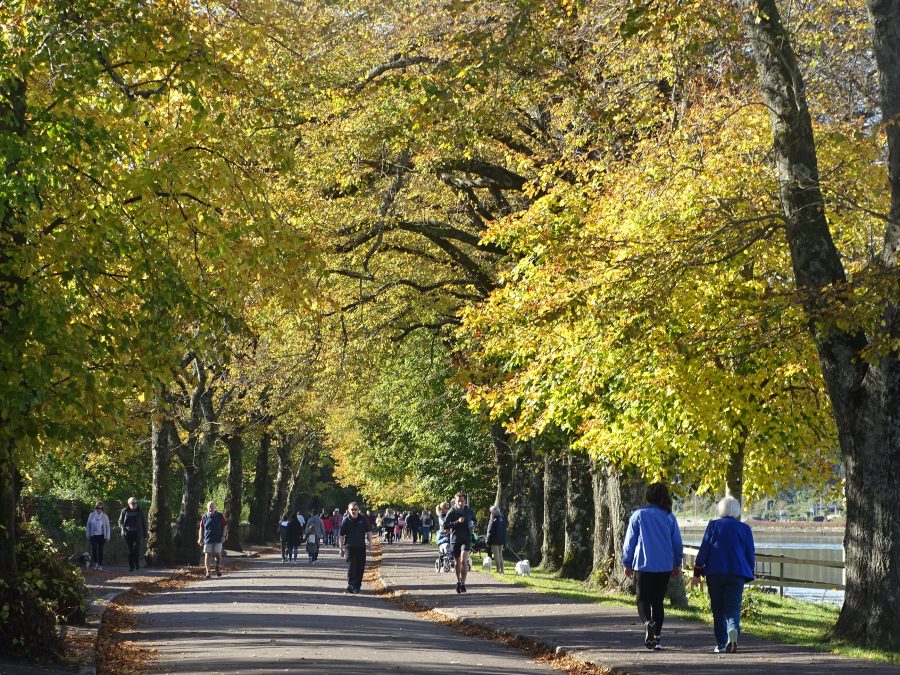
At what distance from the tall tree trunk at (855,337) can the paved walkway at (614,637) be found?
1.07 m

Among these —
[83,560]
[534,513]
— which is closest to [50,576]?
[83,560]

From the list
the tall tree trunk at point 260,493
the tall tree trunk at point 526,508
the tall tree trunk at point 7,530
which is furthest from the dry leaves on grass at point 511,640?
the tall tree trunk at point 260,493

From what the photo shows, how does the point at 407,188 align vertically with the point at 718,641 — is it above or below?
above

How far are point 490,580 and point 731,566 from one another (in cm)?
1616

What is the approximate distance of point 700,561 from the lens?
1385 centimetres

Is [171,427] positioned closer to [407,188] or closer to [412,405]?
[412,405]

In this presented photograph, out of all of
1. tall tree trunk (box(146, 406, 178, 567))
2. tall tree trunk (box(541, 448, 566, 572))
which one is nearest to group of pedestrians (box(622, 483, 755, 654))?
tall tree trunk (box(541, 448, 566, 572))

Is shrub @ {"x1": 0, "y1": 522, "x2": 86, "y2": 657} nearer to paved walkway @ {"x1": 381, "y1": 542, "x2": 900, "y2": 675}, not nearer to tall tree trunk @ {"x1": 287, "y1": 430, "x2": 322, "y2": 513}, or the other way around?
paved walkway @ {"x1": 381, "y1": 542, "x2": 900, "y2": 675}

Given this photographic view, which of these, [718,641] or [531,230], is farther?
[531,230]

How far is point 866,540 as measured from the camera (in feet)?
47.0

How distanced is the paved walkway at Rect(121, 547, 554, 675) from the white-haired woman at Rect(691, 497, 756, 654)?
194cm

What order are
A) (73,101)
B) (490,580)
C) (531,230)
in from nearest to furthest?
(73,101) < (531,230) < (490,580)

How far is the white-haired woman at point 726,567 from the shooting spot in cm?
1367

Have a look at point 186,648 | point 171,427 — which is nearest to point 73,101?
point 186,648
